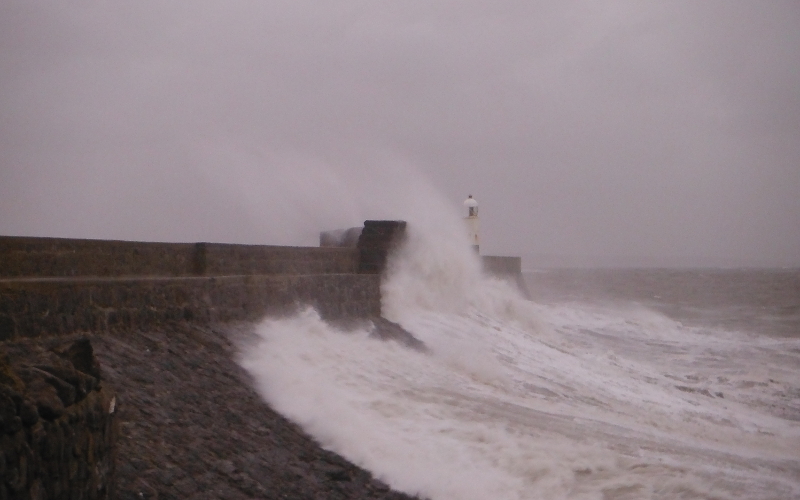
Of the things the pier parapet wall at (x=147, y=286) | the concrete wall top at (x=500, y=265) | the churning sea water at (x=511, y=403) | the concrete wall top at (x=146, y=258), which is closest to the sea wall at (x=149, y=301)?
the pier parapet wall at (x=147, y=286)

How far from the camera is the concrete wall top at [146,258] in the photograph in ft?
18.7

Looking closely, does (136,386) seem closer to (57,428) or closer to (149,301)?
(149,301)

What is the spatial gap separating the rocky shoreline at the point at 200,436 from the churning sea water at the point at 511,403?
0.28 metres

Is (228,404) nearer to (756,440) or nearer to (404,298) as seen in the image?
(756,440)

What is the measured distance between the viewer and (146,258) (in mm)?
7234

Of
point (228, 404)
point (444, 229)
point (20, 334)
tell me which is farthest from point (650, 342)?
point (20, 334)

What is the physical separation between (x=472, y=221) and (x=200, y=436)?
16196 millimetres

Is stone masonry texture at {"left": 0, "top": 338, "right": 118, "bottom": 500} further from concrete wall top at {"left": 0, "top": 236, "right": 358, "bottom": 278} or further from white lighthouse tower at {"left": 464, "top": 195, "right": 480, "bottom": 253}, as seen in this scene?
white lighthouse tower at {"left": 464, "top": 195, "right": 480, "bottom": 253}

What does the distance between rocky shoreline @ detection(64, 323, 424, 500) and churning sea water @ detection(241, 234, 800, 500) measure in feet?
0.93

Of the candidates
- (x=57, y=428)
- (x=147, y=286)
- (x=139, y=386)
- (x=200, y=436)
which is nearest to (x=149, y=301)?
(x=147, y=286)

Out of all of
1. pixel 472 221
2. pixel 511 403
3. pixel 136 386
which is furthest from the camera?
pixel 472 221

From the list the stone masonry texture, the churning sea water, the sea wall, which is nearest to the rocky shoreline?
the sea wall

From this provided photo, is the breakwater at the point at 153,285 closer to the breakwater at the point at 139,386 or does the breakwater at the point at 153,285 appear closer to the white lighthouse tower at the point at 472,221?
the breakwater at the point at 139,386

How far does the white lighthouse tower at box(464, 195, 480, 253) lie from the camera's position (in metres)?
20.3
